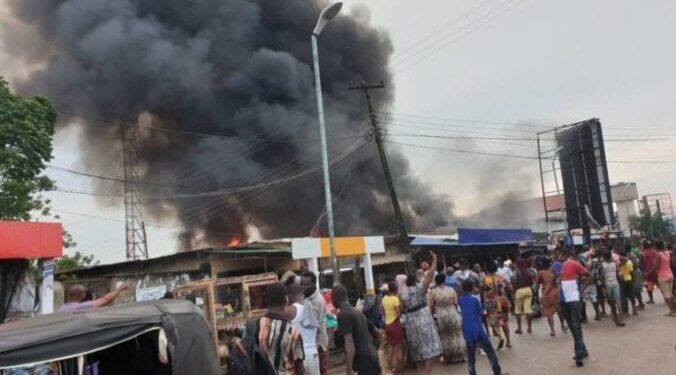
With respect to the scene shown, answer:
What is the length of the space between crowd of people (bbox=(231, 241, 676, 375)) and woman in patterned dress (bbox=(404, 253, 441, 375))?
12 millimetres

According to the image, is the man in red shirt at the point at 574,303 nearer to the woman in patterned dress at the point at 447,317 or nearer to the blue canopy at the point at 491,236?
the woman in patterned dress at the point at 447,317

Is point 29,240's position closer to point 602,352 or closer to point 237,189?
point 602,352

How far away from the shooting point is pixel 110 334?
3.32 m

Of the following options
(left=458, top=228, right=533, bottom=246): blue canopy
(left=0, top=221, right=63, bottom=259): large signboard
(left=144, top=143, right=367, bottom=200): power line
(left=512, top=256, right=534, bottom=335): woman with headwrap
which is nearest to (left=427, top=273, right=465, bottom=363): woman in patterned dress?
(left=512, top=256, right=534, bottom=335): woman with headwrap

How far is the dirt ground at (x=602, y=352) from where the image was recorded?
653 centimetres

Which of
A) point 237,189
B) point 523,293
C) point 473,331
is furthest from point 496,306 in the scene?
point 237,189

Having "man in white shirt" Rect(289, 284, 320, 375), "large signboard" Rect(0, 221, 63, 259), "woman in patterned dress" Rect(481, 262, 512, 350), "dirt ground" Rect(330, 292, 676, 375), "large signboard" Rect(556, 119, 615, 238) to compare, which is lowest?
"dirt ground" Rect(330, 292, 676, 375)

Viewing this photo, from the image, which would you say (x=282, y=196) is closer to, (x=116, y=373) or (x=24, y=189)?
(x=24, y=189)

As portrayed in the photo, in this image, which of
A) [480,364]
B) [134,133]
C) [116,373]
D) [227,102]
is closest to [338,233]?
[227,102]

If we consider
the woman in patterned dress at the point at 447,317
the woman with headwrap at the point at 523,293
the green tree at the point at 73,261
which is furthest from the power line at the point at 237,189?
the woman in patterned dress at the point at 447,317

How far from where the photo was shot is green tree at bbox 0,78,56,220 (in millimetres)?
14883

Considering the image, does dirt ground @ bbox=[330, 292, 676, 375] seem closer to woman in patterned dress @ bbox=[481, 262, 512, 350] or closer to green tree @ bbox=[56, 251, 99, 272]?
woman in patterned dress @ bbox=[481, 262, 512, 350]

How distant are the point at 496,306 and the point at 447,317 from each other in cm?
206

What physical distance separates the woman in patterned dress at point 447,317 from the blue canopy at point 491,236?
10281mm
